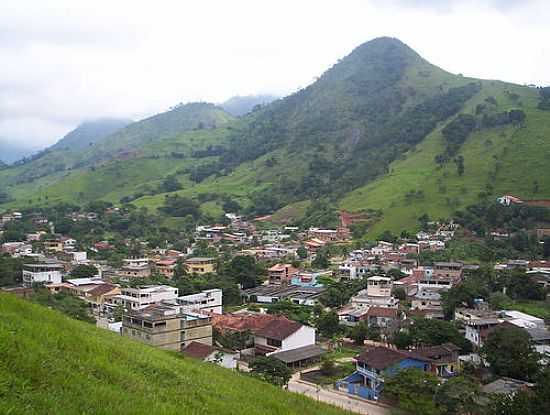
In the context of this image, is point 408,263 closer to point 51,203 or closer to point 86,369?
point 86,369

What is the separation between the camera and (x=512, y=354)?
83.3ft

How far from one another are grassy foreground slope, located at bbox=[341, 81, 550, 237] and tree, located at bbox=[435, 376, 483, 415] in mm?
50460

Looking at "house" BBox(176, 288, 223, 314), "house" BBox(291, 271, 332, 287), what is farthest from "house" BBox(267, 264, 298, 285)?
"house" BBox(176, 288, 223, 314)

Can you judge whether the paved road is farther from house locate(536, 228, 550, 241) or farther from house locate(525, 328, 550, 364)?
house locate(536, 228, 550, 241)

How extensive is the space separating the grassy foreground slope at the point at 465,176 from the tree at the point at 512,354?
4490 centimetres

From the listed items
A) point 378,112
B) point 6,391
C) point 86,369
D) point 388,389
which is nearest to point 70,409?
point 6,391

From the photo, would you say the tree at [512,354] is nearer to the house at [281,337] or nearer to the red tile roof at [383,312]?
the house at [281,337]

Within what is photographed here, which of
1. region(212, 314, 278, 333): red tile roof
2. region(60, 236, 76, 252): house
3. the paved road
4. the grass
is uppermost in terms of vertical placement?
region(60, 236, 76, 252): house

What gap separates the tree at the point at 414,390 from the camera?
70.5ft

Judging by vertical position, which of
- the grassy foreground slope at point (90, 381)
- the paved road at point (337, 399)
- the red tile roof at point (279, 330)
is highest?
the grassy foreground slope at point (90, 381)

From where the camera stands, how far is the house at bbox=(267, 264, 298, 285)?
2057 inches

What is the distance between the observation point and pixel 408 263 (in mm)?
52875

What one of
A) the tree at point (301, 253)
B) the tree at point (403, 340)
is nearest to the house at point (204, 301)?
the tree at point (403, 340)

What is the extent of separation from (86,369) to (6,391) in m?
1.78
